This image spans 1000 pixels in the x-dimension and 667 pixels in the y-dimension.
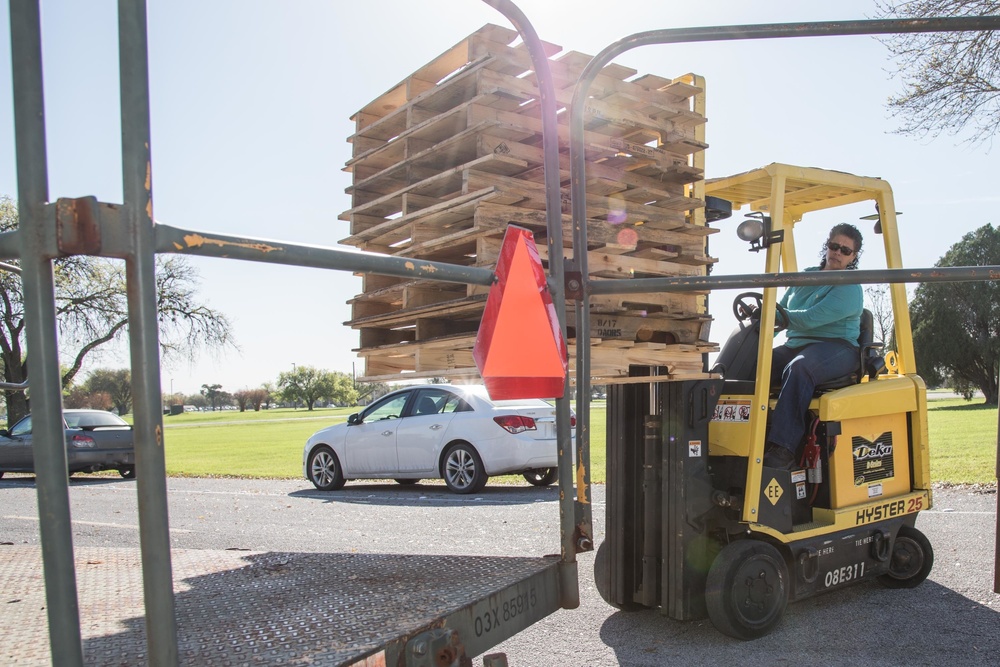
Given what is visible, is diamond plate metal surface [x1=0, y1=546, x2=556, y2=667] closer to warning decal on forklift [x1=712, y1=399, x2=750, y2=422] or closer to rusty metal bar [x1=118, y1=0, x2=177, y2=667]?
rusty metal bar [x1=118, y1=0, x2=177, y2=667]

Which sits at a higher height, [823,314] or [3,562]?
[823,314]

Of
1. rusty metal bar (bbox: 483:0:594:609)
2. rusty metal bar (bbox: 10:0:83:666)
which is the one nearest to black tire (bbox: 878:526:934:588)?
rusty metal bar (bbox: 483:0:594:609)

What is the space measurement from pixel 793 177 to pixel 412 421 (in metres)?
7.65

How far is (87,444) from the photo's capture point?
48.6 ft

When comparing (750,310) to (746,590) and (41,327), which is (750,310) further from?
(41,327)

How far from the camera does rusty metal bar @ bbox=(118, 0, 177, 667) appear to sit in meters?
1.47

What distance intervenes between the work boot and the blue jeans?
0.14ft

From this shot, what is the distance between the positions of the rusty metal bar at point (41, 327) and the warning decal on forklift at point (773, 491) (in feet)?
12.8

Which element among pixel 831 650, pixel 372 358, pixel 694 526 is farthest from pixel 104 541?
pixel 831 650

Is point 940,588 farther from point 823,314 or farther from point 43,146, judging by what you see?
point 43,146

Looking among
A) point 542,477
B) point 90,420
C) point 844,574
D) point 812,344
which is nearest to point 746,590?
point 844,574

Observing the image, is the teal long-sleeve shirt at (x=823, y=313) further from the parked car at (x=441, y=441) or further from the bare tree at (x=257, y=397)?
the bare tree at (x=257, y=397)

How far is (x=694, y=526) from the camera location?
459cm

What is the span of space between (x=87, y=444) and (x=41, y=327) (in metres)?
15.0
